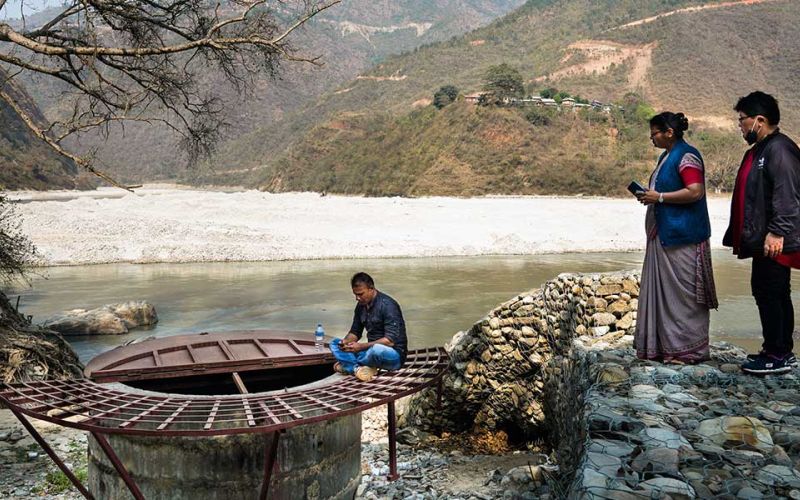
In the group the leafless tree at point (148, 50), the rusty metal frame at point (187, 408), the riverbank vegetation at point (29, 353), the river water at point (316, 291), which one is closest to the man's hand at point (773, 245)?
the rusty metal frame at point (187, 408)

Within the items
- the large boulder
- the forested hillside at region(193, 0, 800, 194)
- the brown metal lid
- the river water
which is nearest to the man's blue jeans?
the brown metal lid

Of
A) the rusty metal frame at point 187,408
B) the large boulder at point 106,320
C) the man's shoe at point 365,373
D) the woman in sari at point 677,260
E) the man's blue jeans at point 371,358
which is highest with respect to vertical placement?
the woman in sari at point 677,260

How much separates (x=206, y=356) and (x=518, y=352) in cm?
326

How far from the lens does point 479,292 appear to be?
17703 millimetres

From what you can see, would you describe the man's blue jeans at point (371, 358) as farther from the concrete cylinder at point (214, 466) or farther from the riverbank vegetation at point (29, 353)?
the riverbank vegetation at point (29, 353)

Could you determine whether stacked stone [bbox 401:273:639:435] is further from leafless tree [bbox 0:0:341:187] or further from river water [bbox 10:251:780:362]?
river water [bbox 10:251:780:362]

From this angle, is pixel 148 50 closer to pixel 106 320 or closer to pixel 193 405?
pixel 193 405

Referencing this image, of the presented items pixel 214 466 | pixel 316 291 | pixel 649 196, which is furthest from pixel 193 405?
pixel 316 291

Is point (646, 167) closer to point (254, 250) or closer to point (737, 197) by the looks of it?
point (254, 250)

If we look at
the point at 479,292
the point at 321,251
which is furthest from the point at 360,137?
the point at 479,292

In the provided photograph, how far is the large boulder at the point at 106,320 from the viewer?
1300cm

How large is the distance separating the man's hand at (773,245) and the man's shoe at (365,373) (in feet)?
8.49

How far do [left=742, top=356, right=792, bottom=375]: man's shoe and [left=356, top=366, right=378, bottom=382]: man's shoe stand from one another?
7.85ft

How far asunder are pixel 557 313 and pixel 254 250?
19072 mm
